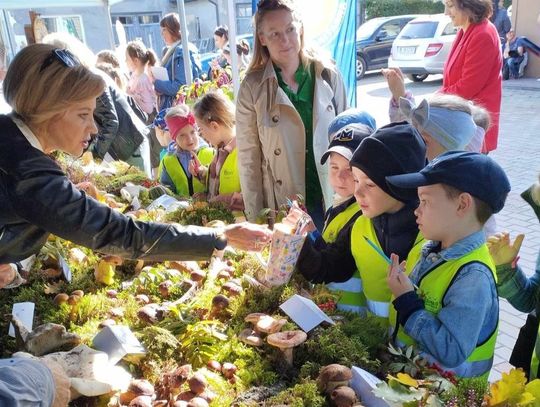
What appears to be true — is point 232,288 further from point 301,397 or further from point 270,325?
point 301,397

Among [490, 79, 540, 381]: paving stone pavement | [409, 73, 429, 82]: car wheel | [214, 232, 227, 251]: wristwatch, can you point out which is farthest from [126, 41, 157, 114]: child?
[409, 73, 429, 82]: car wheel

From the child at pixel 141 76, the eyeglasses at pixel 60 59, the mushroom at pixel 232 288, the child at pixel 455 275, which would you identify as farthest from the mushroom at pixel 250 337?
the child at pixel 141 76

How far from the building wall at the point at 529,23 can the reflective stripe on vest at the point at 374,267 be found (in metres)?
13.2

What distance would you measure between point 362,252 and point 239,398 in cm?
81

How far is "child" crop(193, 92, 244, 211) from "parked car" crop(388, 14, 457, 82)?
10.6 m

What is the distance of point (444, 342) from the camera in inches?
58.9

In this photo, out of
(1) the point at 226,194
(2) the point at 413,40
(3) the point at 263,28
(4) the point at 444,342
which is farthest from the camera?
(2) the point at 413,40

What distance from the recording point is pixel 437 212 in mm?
1615

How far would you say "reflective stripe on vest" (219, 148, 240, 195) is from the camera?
130 inches

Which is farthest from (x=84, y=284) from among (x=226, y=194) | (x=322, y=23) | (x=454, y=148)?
(x=322, y=23)

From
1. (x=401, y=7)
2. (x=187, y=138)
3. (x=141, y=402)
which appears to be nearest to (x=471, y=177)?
(x=141, y=402)

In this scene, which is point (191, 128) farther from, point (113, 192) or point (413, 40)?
point (413, 40)

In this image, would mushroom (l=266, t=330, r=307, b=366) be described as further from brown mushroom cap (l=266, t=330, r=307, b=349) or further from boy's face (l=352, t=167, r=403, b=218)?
boy's face (l=352, t=167, r=403, b=218)

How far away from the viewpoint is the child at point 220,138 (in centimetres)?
331
